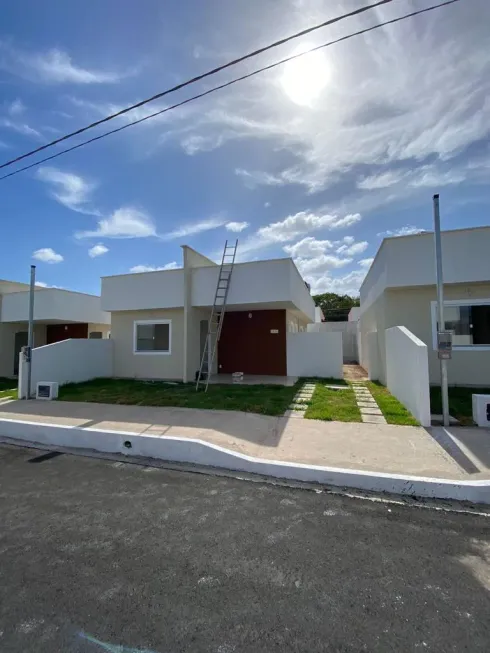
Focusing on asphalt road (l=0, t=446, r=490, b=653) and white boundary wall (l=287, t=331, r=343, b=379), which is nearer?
asphalt road (l=0, t=446, r=490, b=653)

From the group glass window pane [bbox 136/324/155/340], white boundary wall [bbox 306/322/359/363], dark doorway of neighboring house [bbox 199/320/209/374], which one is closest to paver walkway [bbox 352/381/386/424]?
dark doorway of neighboring house [bbox 199/320/209/374]

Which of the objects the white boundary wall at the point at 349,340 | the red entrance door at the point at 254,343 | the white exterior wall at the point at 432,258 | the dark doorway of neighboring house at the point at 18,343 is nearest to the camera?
the white exterior wall at the point at 432,258

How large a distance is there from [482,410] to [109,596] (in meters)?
6.45

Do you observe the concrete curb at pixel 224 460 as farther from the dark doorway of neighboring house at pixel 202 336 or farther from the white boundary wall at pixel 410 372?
the dark doorway of neighboring house at pixel 202 336

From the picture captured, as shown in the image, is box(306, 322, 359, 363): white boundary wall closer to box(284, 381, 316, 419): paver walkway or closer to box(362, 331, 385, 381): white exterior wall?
box(362, 331, 385, 381): white exterior wall

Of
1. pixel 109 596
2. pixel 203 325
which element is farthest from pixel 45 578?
pixel 203 325

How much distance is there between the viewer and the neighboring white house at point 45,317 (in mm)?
15477

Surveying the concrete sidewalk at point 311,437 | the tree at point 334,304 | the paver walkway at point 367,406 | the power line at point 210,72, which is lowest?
the concrete sidewalk at point 311,437

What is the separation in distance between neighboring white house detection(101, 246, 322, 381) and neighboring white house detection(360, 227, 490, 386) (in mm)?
3437

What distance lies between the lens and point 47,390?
9.71 m

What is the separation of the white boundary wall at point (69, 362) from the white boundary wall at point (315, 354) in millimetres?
7209

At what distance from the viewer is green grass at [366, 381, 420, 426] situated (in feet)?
21.4

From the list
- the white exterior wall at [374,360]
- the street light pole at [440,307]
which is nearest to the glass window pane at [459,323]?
the white exterior wall at [374,360]

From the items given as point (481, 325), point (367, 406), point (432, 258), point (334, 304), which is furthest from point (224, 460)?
point (334, 304)
